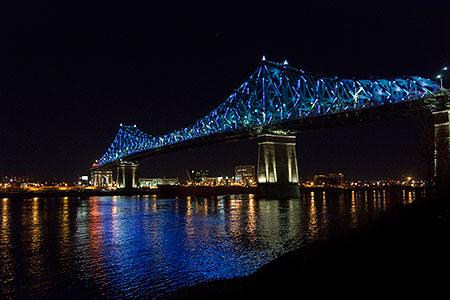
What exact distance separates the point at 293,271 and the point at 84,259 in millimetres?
9205

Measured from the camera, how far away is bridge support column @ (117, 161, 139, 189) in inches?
4045

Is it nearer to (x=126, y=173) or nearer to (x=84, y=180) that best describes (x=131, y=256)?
(x=126, y=173)

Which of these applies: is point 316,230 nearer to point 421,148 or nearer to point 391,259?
point 421,148

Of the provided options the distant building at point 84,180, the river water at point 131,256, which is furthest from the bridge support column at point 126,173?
the river water at point 131,256

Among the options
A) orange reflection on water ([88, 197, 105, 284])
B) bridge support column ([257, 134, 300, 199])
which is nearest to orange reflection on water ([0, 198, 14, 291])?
orange reflection on water ([88, 197, 105, 284])

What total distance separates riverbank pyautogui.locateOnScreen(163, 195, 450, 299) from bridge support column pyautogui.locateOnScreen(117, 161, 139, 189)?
97910 millimetres

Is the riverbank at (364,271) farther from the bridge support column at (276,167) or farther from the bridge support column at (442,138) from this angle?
the bridge support column at (276,167)

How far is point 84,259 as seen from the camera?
13.0 metres

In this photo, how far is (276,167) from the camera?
5469cm

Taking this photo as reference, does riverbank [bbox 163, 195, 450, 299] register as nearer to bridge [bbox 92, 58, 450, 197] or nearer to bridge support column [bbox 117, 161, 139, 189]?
bridge [bbox 92, 58, 450, 197]

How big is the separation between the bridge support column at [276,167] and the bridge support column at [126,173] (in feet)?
183

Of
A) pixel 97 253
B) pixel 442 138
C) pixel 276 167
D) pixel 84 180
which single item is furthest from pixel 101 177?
pixel 97 253

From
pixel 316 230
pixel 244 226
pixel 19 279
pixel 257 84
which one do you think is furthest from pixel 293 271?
pixel 257 84

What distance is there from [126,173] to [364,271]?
103097mm
